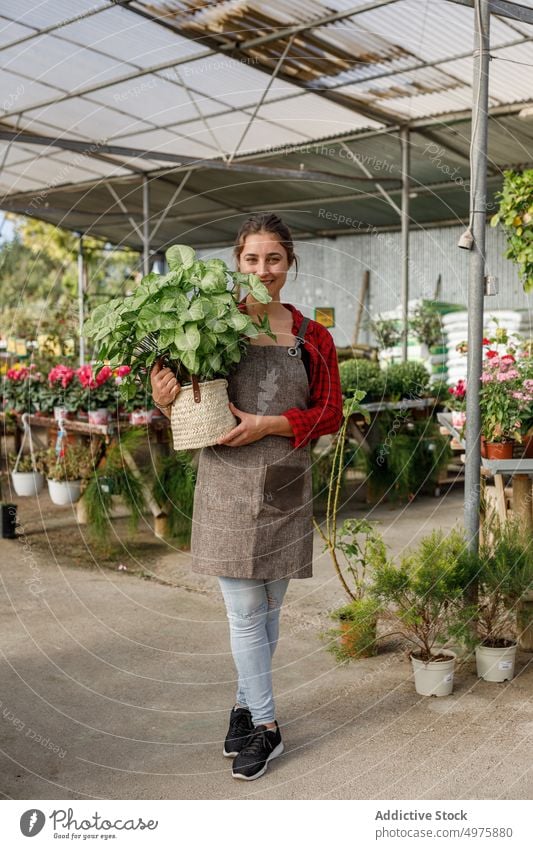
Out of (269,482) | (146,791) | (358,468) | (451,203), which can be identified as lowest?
(146,791)

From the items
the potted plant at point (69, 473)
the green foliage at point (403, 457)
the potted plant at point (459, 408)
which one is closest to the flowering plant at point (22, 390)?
the potted plant at point (69, 473)

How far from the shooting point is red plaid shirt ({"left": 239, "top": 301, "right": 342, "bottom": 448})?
8.03ft

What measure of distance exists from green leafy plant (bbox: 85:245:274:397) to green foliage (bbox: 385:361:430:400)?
4426 mm

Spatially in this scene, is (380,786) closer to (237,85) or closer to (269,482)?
(269,482)

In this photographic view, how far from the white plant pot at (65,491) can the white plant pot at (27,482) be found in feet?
2.03

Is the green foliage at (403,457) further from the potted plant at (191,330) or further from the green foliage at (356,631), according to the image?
the potted plant at (191,330)

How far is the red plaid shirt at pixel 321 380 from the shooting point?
2447 mm

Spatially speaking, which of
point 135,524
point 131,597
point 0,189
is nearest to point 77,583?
point 131,597

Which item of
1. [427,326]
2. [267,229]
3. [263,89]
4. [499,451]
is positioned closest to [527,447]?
[499,451]

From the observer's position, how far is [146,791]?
93.4 inches

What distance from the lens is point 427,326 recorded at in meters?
9.95

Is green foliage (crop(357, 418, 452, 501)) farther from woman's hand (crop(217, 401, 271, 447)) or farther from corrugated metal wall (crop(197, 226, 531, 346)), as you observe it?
corrugated metal wall (crop(197, 226, 531, 346))

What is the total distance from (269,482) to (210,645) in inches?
56.6

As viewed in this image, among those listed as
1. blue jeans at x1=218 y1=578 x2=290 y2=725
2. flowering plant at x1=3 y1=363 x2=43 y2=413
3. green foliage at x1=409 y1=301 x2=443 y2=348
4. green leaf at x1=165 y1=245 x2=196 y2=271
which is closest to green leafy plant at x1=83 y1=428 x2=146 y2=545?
flowering plant at x1=3 y1=363 x2=43 y2=413
